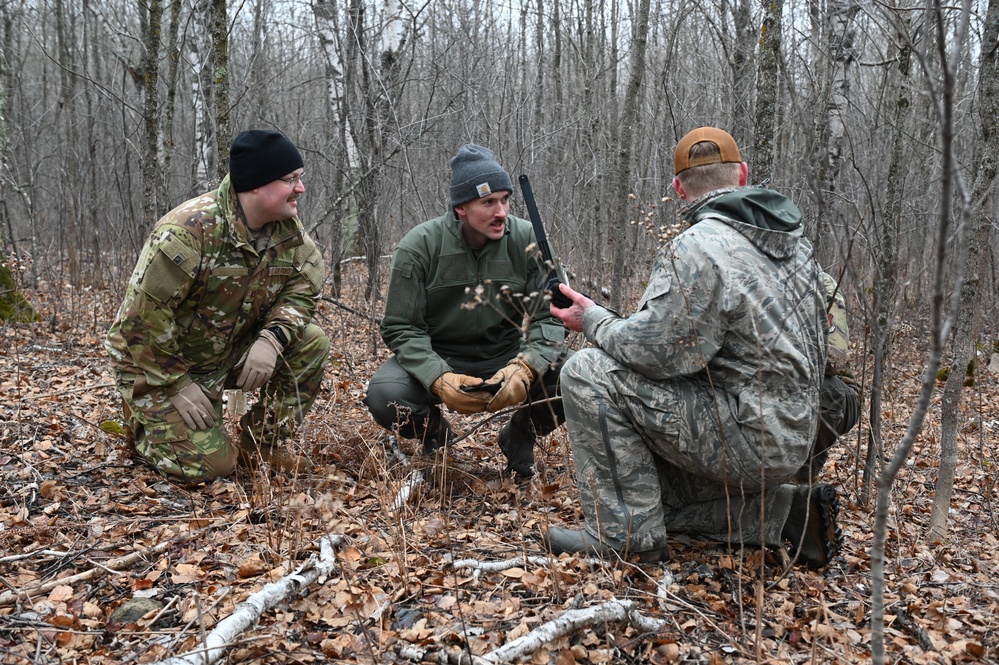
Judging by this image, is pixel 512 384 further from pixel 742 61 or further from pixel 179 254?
pixel 742 61

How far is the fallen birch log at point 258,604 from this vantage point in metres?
1.97

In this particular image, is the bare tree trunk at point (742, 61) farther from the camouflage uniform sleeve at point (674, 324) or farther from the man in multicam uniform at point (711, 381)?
the camouflage uniform sleeve at point (674, 324)

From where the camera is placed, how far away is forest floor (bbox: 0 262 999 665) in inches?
86.7

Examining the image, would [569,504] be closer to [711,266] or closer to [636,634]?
[636,634]

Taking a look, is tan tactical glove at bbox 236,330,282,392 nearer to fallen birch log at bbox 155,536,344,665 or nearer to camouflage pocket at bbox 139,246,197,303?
camouflage pocket at bbox 139,246,197,303

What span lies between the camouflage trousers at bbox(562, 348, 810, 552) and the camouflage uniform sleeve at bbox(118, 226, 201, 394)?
1772 mm

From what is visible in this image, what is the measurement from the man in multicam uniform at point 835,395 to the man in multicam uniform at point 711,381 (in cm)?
29

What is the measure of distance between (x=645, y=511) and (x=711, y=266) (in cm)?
90

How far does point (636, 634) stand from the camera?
2.28 metres

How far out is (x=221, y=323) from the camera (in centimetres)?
361

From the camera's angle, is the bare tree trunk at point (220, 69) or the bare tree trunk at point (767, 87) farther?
the bare tree trunk at point (220, 69)

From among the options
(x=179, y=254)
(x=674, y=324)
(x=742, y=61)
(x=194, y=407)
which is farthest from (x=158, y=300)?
(x=742, y=61)

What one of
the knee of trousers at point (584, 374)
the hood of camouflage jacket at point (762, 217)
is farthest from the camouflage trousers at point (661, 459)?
the hood of camouflage jacket at point (762, 217)

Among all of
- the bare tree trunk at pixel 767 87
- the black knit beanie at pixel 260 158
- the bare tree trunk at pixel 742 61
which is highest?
the bare tree trunk at pixel 742 61
